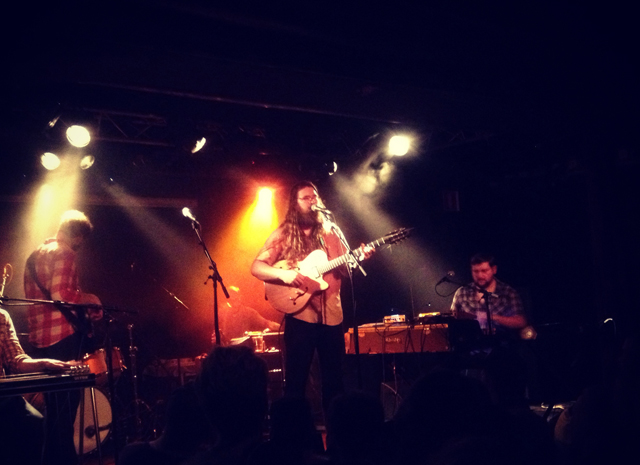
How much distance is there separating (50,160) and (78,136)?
0.63 meters

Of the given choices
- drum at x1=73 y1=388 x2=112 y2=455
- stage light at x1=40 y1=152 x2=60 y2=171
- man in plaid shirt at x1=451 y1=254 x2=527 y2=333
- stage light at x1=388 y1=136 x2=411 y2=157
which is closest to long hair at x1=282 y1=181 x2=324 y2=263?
man in plaid shirt at x1=451 y1=254 x2=527 y2=333

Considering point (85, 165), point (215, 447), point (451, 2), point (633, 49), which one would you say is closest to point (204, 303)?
point (85, 165)

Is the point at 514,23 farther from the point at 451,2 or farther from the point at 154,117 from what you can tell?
the point at 154,117

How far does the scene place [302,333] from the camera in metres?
4.68

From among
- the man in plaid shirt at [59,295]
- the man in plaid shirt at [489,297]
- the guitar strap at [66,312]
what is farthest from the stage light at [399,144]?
the guitar strap at [66,312]

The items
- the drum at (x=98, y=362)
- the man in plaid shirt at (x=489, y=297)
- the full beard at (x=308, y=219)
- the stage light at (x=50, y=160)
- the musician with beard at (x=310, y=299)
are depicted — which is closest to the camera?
the musician with beard at (x=310, y=299)

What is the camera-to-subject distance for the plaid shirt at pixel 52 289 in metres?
5.10

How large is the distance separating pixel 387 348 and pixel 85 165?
4.19m

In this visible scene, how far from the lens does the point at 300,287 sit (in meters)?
4.95

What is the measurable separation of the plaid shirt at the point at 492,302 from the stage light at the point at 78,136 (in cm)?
456

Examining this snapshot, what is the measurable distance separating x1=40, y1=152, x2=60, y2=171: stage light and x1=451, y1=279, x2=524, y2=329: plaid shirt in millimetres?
4939

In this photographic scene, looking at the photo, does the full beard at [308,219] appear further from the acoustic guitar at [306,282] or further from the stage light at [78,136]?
the stage light at [78,136]

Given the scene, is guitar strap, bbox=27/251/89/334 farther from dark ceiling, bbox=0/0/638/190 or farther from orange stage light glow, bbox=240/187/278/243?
orange stage light glow, bbox=240/187/278/243

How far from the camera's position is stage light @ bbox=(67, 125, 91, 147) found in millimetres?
6609
